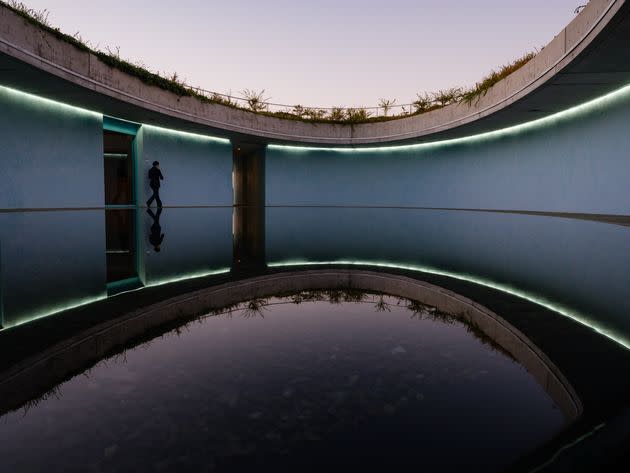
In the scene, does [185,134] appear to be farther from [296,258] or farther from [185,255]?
[296,258]

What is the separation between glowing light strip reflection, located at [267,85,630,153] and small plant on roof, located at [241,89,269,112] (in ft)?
12.8

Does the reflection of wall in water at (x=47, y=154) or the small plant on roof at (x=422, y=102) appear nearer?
the reflection of wall in water at (x=47, y=154)

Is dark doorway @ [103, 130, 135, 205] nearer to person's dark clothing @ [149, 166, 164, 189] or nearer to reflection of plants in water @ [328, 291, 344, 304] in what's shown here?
person's dark clothing @ [149, 166, 164, 189]

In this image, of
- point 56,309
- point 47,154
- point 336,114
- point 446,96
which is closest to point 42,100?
point 47,154

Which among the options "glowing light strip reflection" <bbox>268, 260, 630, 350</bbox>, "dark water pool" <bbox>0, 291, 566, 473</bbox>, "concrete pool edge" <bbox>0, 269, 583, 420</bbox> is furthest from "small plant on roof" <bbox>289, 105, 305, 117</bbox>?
"dark water pool" <bbox>0, 291, 566, 473</bbox>

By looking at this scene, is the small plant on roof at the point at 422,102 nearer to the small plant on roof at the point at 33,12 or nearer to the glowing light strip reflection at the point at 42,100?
the glowing light strip reflection at the point at 42,100

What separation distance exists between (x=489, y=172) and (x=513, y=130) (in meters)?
2.33

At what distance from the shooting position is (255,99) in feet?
68.4

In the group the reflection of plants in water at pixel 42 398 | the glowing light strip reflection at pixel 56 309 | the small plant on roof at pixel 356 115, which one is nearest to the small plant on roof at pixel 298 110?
the small plant on roof at pixel 356 115

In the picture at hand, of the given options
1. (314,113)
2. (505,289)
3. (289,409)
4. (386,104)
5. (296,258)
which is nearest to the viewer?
(289,409)

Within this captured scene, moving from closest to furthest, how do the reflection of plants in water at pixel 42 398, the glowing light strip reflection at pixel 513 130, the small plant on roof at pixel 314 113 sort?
1. the reflection of plants in water at pixel 42 398
2. the glowing light strip reflection at pixel 513 130
3. the small plant on roof at pixel 314 113

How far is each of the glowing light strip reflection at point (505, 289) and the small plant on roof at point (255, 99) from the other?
17.3 m

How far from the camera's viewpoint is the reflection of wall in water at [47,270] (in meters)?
3.00

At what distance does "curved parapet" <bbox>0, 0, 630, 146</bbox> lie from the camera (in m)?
8.90
